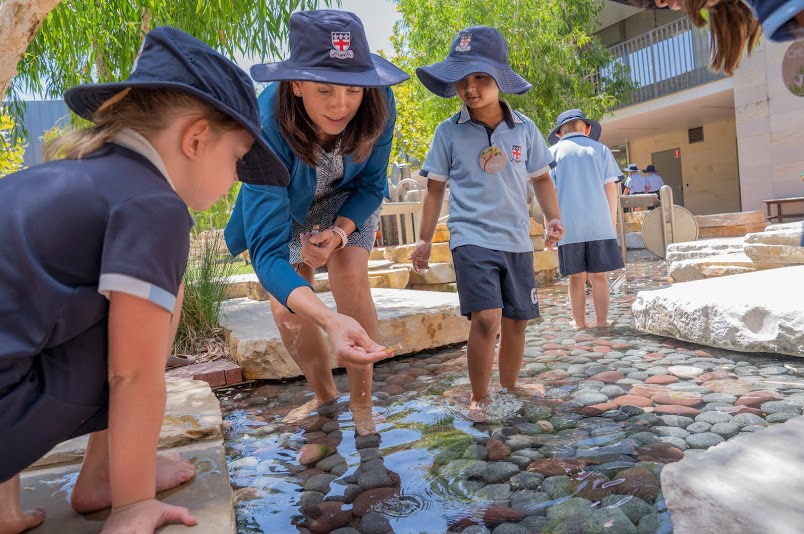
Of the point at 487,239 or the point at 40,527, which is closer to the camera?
the point at 40,527

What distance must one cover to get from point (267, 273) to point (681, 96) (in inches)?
569

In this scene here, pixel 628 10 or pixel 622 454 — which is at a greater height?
pixel 628 10

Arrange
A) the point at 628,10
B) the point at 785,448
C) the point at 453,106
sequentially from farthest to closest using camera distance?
the point at 628,10 < the point at 453,106 < the point at 785,448

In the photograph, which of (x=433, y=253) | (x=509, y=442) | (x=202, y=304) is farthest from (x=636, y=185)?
(x=509, y=442)

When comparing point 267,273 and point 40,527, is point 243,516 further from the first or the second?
point 267,273

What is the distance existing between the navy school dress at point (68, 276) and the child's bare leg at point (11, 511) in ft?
0.56

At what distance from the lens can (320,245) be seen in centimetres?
256

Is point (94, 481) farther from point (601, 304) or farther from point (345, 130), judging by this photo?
point (601, 304)

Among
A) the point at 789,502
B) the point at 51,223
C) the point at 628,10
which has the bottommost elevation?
the point at 789,502

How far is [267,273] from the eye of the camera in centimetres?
224

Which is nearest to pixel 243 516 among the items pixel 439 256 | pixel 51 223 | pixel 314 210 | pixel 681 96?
pixel 51 223

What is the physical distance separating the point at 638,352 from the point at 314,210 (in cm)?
205

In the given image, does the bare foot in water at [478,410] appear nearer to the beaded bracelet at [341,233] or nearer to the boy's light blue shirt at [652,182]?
the beaded bracelet at [341,233]

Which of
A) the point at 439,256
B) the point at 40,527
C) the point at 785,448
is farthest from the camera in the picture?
the point at 439,256
